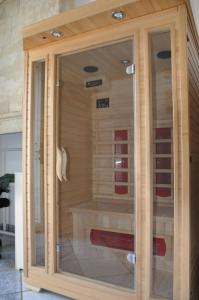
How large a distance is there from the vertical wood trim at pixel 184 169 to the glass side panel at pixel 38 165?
134 cm

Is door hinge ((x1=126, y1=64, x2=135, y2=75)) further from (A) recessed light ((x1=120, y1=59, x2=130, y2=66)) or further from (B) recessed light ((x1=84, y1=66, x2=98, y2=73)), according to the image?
(B) recessed light ((x1=84, y1=66, x2=98, y2=73))

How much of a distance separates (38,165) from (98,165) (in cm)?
100

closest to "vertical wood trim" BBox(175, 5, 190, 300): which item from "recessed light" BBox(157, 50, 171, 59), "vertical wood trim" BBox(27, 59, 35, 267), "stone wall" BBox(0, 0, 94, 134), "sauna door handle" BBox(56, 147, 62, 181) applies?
"recessed light" BBox(157, 50, 171, 59)

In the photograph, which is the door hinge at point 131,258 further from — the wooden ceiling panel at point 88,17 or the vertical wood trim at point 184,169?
the wooden ceiling panel at point 88,17

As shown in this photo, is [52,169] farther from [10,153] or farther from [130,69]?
[10,153]

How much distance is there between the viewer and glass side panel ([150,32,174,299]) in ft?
6.70

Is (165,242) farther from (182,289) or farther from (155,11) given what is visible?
(155,11)

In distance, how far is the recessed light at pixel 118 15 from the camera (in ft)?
6.82

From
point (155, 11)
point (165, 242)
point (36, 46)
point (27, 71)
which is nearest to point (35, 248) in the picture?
point (165, 242)

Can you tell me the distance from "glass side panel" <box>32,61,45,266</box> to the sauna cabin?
1 cm

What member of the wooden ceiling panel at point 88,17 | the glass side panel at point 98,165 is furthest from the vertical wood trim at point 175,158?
the glass side panel at point 98,165

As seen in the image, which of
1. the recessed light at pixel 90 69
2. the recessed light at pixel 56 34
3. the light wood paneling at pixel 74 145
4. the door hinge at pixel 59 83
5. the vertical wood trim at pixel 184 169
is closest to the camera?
the vertical wood trim at pixel 184 169

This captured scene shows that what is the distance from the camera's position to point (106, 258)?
109 inches

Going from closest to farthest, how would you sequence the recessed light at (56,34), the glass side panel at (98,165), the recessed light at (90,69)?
the recessed light at (56,34)
the glass side panel at (98,165)
the recessed light at (90,69)
